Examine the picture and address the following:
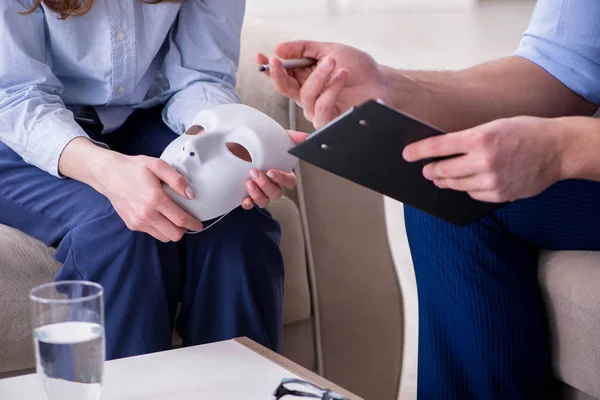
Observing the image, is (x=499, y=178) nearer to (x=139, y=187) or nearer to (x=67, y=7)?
(x=139, y=187)

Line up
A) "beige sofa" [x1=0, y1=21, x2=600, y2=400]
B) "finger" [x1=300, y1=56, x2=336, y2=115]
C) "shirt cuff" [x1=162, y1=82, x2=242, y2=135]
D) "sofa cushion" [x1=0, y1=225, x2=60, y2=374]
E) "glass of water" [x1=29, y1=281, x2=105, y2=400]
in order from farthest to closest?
"beige sofa" [x1=0, y1=21, x2=600, y2=400] → "shirt cuff" [x1=162, y1=82, x2=242, y2=135] → "sofa cushion" [x1=0, y1=225, x2=60, y2=374] → "finger" [x1=300, y1=56, x2=336, y2=115] → "glass of water" [x1=29, y1=281, x2=105, y2=400]

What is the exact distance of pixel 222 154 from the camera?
111 centimetres

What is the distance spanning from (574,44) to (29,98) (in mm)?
795

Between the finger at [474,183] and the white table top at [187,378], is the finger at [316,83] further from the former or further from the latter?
the white table top at [187,378]

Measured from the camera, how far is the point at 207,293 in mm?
1300

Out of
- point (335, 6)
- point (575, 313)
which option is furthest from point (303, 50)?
point (335, 6)

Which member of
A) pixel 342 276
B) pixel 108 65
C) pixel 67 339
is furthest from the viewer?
pixel 342 276

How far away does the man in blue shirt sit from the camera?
1015 millimetres

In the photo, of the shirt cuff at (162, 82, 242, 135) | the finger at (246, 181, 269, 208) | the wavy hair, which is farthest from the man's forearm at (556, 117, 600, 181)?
the wavy hair

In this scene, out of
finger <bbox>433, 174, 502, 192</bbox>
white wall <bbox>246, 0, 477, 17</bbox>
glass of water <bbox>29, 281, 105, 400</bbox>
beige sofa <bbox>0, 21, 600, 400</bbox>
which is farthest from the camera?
white wall <bbox>246, 0, 477, 17</bbox>

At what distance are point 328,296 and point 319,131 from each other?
0.82m

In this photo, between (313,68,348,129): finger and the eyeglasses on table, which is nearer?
the eyeglasses on table

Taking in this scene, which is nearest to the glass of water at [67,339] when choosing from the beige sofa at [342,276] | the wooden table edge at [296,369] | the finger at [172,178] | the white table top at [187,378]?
the white table top at [187,378]

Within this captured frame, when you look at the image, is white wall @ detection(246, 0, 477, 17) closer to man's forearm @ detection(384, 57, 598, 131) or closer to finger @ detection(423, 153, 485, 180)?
man's forearm @ detection(384, 57, 598, 131)
